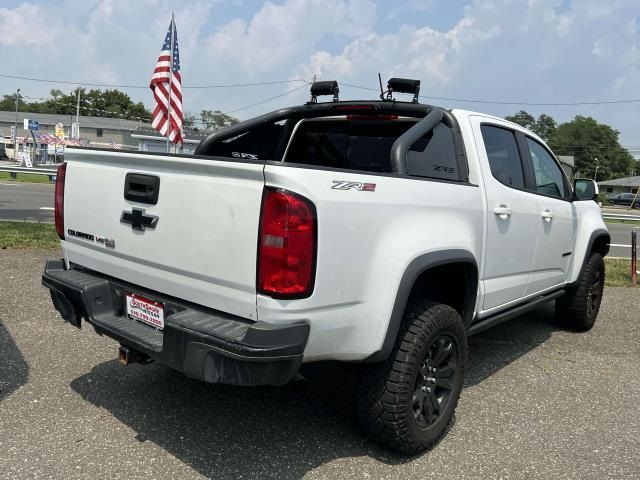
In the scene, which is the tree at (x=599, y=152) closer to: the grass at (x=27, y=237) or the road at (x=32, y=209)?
the road at (x=32, y=209)

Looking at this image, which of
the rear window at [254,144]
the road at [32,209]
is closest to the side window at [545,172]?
the rear window at [254,144]

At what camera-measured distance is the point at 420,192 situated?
9.32 ft

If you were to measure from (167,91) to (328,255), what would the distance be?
8004mm

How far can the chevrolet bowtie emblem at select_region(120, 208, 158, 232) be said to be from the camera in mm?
2715

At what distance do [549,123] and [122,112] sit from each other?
90777 mm

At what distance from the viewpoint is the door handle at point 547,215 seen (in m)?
4.14

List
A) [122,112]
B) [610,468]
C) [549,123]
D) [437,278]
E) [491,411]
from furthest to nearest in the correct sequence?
[549,123] < [122,112] < [491,411] < [437,278] < [610,468]

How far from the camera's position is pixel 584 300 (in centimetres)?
525

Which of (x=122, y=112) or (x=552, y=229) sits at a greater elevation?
(x=122, y=112)

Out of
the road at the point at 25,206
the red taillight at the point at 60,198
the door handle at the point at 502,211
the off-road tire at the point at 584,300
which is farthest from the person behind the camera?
the road at the point at 25,206

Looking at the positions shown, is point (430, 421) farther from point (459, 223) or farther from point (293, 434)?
point (459, 223)

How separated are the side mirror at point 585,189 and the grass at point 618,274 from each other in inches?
137

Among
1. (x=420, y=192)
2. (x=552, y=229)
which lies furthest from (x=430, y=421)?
(x=552, y=229)

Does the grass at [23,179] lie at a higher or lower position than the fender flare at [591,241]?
lower
